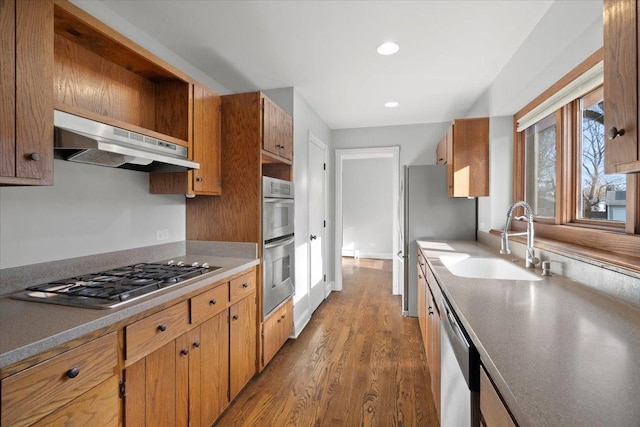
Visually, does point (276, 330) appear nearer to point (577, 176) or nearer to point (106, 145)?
point (106, 145)

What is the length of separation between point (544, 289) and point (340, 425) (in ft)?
4.37

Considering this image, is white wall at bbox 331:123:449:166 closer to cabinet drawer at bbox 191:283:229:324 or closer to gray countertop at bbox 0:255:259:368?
cabinet drawer at bbox 191:283:229:324

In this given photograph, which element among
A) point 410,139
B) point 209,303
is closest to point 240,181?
point 209,303

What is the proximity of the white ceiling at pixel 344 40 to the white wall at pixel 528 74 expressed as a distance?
10cm

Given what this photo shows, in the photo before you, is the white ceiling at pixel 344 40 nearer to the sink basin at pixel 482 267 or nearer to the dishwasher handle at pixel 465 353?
the sink basin at pixel 482 267

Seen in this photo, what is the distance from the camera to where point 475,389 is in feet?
2.97

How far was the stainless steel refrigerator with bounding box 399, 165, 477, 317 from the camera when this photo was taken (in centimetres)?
329

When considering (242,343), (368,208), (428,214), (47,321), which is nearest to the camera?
(47,321)

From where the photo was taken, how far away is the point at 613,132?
90cm

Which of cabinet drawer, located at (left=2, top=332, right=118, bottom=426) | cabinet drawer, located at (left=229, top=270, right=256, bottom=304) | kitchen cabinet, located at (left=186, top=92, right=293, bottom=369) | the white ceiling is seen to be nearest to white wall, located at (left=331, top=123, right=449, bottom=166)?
the white ceiling

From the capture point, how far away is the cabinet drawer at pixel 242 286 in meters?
1.88

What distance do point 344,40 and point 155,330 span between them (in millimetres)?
2106

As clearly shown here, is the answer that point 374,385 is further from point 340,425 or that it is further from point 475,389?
point 475,389

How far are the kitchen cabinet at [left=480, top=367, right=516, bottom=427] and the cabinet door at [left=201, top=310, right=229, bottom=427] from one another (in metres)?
1.33
